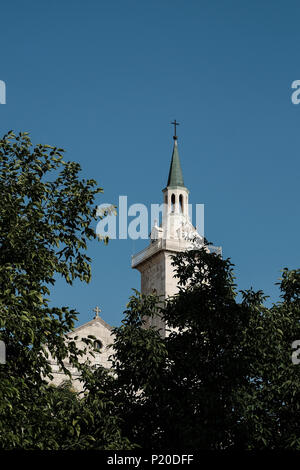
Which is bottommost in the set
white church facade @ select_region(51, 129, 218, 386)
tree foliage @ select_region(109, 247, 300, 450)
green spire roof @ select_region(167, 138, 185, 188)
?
tree foliage @ select_region(109, 247, 300, 450)

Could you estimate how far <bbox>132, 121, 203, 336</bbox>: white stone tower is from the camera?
52500 mm

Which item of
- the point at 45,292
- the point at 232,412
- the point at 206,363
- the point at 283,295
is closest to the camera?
the point at 45,292

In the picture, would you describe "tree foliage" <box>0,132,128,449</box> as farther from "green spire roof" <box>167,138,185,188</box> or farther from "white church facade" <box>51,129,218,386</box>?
"green spire roof" <box>167,138,185,188</box>

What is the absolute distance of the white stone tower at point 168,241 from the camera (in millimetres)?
52500

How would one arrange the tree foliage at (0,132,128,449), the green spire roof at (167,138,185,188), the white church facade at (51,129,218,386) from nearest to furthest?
the tree foliage at (0,132,128,449) < the white church facade at (51,129,218,386) < the green spire roof at (167,138,185,188)

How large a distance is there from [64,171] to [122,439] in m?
7.28

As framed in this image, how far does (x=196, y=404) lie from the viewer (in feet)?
73.7

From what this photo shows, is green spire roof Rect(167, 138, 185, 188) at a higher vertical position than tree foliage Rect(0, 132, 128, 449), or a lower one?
higher

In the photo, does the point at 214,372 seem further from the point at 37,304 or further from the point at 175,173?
the point at 175,173

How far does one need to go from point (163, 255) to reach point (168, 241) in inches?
42.4

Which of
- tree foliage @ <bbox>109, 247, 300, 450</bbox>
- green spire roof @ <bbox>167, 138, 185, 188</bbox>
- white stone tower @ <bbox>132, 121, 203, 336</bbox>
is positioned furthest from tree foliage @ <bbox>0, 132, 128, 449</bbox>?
green spire roof @ <bbox>167, 138, 185, 188</bbox>

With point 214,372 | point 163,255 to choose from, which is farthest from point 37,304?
point 163,255
